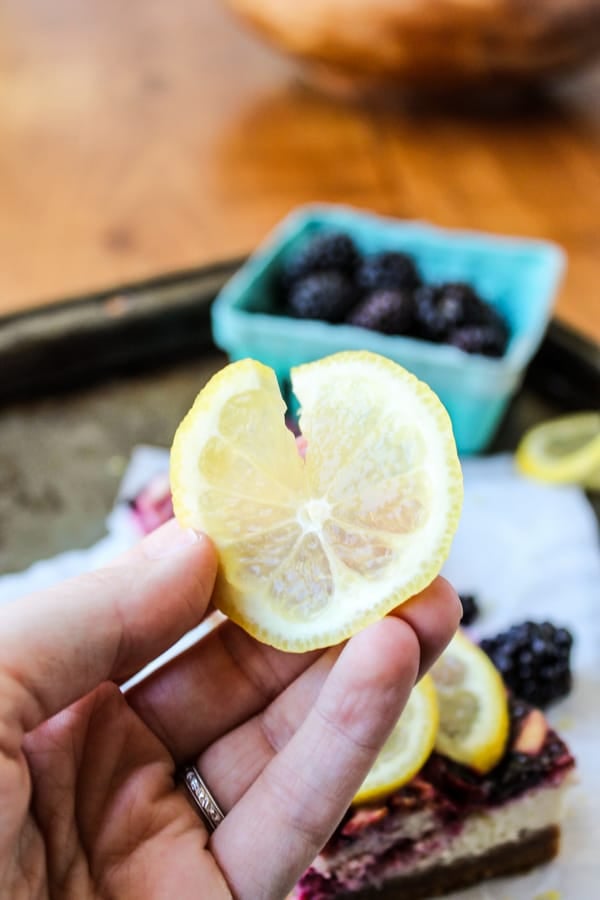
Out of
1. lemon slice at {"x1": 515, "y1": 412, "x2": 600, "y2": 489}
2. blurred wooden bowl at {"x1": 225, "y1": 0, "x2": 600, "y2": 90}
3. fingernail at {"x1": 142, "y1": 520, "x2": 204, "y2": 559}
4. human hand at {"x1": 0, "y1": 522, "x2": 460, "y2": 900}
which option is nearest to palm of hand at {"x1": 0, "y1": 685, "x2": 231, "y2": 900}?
human hand at {"x1": 0, "y1": 522, "x2": 460, "y2": 900}

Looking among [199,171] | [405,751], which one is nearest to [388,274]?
[199,171]

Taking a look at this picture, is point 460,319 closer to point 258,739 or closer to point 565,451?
point 565,451

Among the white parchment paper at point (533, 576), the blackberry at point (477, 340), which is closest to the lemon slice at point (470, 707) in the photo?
the white parchment paper at point (533, 576)

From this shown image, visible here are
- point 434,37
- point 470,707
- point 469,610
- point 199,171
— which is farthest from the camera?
point 199,171

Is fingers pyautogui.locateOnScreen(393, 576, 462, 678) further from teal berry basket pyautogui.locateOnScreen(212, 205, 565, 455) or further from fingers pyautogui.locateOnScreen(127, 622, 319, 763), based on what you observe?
teal berry basket pyautogui.locateOnScreen(212, 205, 565, 455)

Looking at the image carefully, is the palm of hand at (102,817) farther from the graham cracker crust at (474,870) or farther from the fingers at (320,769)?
the graham cracker crust at (474,870)

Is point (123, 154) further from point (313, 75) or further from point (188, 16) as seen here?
point (188, 16)

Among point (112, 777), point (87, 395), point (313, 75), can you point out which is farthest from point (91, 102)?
point (112, 777)
